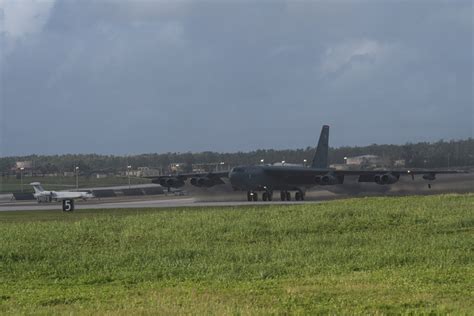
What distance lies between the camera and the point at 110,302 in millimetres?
10555

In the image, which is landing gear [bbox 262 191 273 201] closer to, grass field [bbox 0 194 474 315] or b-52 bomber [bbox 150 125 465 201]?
b-52 bomber [bbox 150 125 465 201]

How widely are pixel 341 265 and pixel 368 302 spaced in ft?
15.6

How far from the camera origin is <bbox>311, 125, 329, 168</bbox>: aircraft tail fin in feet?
222

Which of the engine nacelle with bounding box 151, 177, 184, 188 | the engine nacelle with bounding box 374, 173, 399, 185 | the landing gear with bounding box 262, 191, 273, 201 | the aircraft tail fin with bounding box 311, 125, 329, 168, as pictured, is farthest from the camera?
the aircraft tail fin with bounding box 311, 125, 329, 168

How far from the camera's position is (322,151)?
68.8 m

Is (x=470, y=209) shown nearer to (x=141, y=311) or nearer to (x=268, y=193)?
(x=141, y=311)

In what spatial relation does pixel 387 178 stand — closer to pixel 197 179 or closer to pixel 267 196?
pixel 267 196

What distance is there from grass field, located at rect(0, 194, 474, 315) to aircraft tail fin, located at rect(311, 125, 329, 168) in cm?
4139

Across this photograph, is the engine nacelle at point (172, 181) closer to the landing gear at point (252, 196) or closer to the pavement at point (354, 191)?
the pavement at point (354, 191)

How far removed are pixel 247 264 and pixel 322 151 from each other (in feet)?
178

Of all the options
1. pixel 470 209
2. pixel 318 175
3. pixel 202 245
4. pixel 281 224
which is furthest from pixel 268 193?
pixel 202 245

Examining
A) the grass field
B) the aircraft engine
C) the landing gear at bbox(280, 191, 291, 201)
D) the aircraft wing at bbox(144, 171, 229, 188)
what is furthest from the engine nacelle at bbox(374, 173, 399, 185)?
the grass field

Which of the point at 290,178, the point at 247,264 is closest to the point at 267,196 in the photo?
the point at 290,178

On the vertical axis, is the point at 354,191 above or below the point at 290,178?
below
